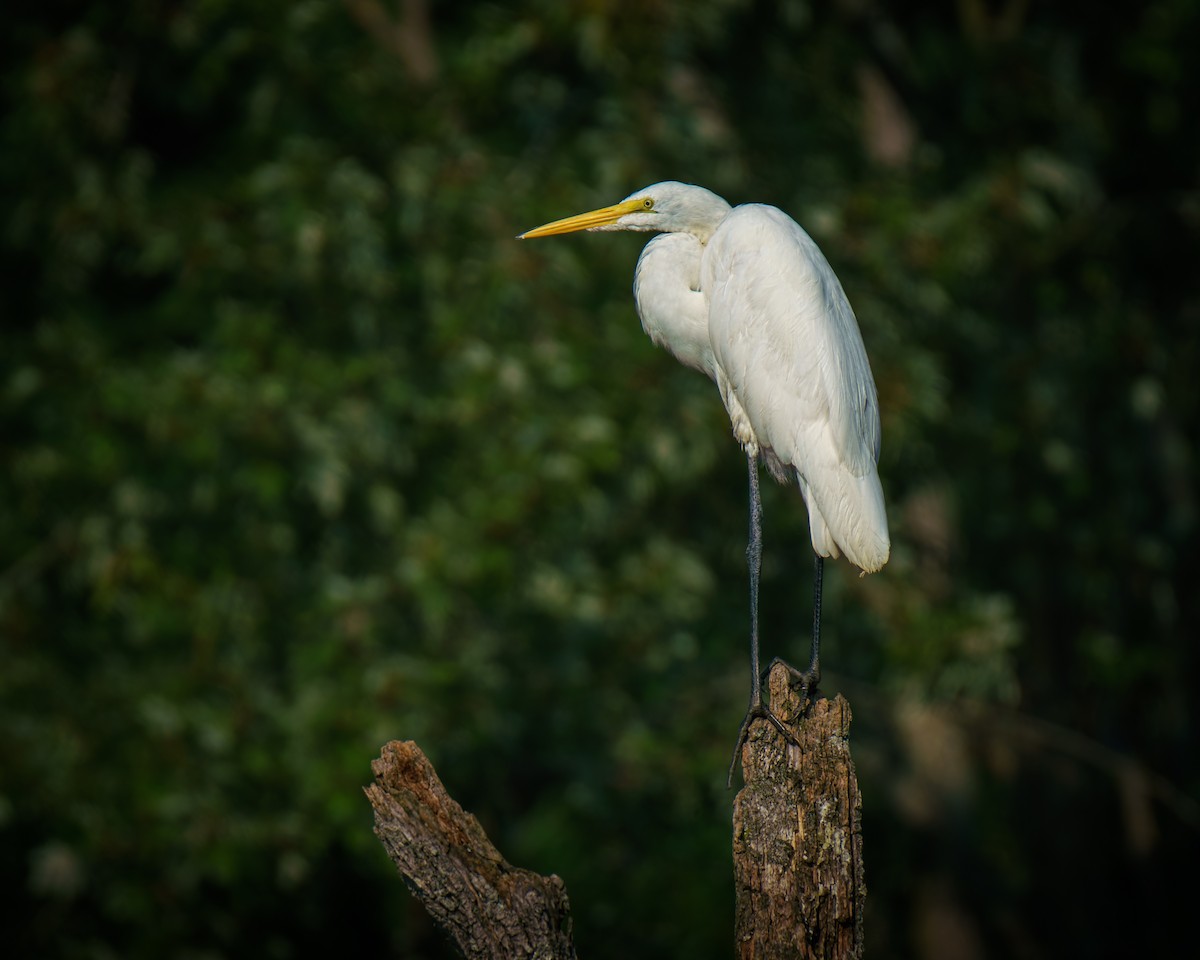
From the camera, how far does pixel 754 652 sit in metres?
2.90

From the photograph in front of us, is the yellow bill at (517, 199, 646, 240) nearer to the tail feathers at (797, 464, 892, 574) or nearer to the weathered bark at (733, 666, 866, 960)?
the tail feathers at (797, 464, 892, 574)

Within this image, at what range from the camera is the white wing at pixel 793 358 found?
113 inches

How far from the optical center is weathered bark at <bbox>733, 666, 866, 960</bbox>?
2.21 m

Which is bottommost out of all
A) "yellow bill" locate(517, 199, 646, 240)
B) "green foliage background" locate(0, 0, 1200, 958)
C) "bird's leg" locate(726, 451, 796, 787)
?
"green foliage background" locate(0, 0, 1200, 958)

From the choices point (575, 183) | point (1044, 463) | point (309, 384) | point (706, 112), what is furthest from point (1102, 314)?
point (309, 384)

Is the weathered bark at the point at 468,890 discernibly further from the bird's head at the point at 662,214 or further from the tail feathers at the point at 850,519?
the bird's head at the point at 662,214

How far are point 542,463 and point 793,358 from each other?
1.89 meters

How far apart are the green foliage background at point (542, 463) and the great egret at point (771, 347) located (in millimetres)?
1542

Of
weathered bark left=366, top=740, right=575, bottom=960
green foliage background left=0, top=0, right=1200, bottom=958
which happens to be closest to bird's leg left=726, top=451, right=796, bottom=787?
weathered bark left=366, top=740, right=575, bottom=960

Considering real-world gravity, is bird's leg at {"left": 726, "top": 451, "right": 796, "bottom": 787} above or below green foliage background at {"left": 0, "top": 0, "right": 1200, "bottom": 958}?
above

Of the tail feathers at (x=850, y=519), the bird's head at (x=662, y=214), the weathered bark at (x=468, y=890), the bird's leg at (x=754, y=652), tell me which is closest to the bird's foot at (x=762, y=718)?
the bird's leg at (x=754, y=652)

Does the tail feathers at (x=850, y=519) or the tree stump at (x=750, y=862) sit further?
the tail feathers at (x=850, y=519)

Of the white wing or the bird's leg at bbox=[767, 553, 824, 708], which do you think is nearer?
the bird's leg at bbox=[767, 553, 824, 708]

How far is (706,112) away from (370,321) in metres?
1.54
